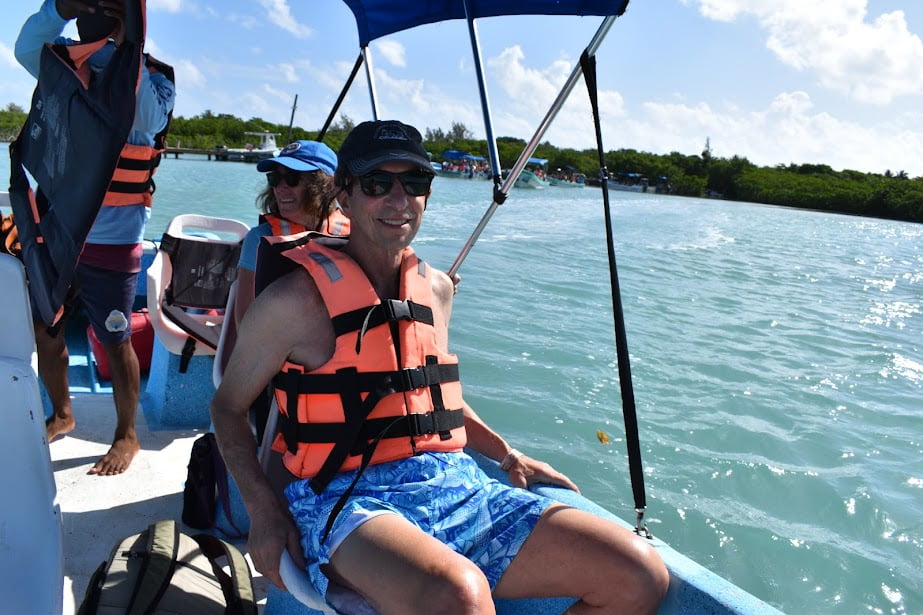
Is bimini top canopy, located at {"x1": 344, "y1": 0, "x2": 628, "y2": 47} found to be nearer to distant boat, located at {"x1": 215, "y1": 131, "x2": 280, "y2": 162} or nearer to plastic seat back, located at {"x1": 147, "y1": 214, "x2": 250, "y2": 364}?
plastic seat back, located at {"x1": 147, "y1": 214, "x2": 250, "y2": 364}

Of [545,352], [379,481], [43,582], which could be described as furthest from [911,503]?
[43,582]

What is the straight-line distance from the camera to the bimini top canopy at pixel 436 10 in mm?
2493

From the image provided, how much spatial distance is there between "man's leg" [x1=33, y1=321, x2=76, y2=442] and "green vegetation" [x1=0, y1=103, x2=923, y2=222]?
4103cm

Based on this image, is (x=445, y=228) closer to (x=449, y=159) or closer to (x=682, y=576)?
(x=682, y=576)

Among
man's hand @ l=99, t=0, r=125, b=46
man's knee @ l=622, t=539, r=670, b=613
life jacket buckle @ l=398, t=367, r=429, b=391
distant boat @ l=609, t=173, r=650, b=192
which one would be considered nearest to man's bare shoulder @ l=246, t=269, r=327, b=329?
life jacket buckle @ l=398, t=367, r=429, b=391

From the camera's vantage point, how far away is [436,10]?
298 centimetres

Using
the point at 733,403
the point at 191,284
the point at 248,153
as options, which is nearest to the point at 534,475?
the point at 191,284

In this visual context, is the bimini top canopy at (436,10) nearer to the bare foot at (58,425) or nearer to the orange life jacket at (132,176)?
the orange life jacket at (132,176)

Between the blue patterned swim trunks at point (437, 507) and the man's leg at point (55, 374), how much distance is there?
1663 millimetres

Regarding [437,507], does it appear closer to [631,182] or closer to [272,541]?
[272,541]

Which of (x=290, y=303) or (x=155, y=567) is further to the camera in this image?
(x=155, y=567)

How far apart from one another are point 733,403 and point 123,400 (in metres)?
4.72

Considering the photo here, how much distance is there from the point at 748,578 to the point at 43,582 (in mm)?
3188

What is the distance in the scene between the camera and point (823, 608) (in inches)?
129
